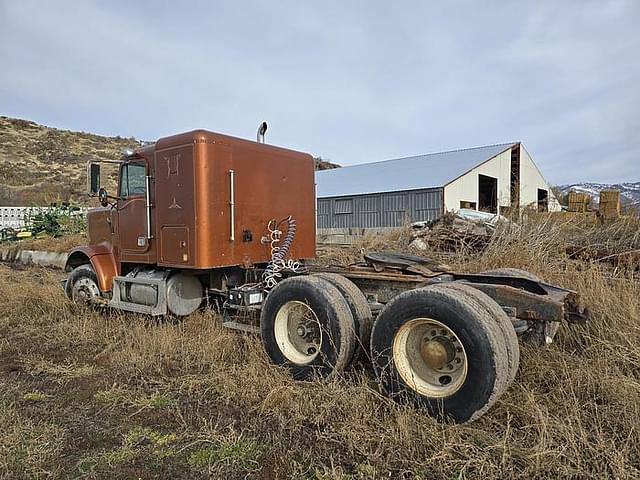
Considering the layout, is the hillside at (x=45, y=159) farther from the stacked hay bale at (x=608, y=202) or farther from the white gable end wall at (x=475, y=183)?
the stacked hay bale at (x=608, y=202)

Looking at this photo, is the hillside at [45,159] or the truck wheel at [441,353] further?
the hillside at [45,159]

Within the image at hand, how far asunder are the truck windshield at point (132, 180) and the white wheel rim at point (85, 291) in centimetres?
150

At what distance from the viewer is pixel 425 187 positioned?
2198 cm

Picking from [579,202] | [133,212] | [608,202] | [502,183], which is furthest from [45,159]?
[608,202]

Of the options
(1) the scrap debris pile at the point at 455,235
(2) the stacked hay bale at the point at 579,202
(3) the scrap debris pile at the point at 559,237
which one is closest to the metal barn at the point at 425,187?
(2) the stacked hay bale at the point at 579,202

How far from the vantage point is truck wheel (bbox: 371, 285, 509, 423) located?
3.01 m

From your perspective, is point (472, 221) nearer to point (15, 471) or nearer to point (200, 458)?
point (200, 458)

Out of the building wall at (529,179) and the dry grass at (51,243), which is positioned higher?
the building wall at (529,179)

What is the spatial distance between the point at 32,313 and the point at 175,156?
13.1 ft

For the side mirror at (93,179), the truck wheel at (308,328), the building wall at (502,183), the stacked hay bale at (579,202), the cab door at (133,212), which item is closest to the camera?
the truck wheel at (308,328)

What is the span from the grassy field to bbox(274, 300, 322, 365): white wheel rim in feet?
0.85

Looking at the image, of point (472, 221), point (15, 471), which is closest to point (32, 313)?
point (15, 471)

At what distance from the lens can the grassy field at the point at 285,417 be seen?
9.00ft

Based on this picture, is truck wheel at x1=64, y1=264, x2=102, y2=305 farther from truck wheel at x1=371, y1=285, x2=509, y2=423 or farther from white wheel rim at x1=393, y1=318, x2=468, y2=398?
white wheel rim at x1=393, y1=318, x2=468, y2=398
